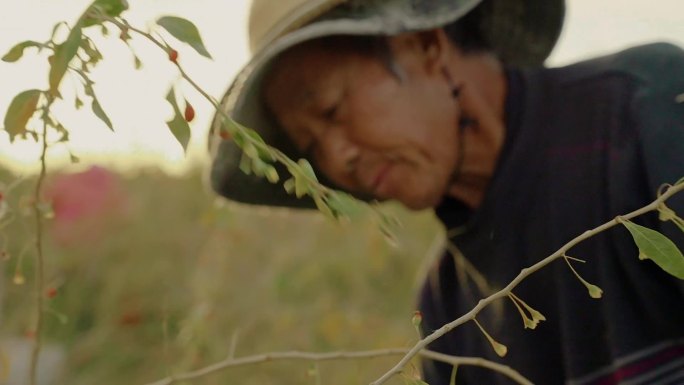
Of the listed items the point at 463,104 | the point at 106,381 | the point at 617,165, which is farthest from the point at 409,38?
the point at 106,381

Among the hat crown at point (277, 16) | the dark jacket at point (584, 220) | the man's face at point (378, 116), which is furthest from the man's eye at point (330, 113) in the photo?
the dark jacket at point (584, 220)

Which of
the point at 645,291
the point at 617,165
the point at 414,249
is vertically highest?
the point at 617,165

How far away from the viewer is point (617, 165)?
1.33 m

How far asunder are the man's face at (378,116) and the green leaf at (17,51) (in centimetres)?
71

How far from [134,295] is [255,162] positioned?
306cm

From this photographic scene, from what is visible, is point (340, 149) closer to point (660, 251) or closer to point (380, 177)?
point (380, 177)

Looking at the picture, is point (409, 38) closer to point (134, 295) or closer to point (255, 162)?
point (255, 162)

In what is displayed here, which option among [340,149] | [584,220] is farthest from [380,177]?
[584,220]

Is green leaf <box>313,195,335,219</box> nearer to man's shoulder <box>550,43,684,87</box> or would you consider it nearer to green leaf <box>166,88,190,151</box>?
green leaf <box>166,88,190,151</box>

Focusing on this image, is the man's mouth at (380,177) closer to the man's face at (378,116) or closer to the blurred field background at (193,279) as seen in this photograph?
the man's face at (378,116)

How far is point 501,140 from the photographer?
1513 mm

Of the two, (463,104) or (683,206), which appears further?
(463,104)

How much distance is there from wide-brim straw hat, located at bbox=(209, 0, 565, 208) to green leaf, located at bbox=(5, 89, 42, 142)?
16.5 inches

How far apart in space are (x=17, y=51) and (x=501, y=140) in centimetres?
84
